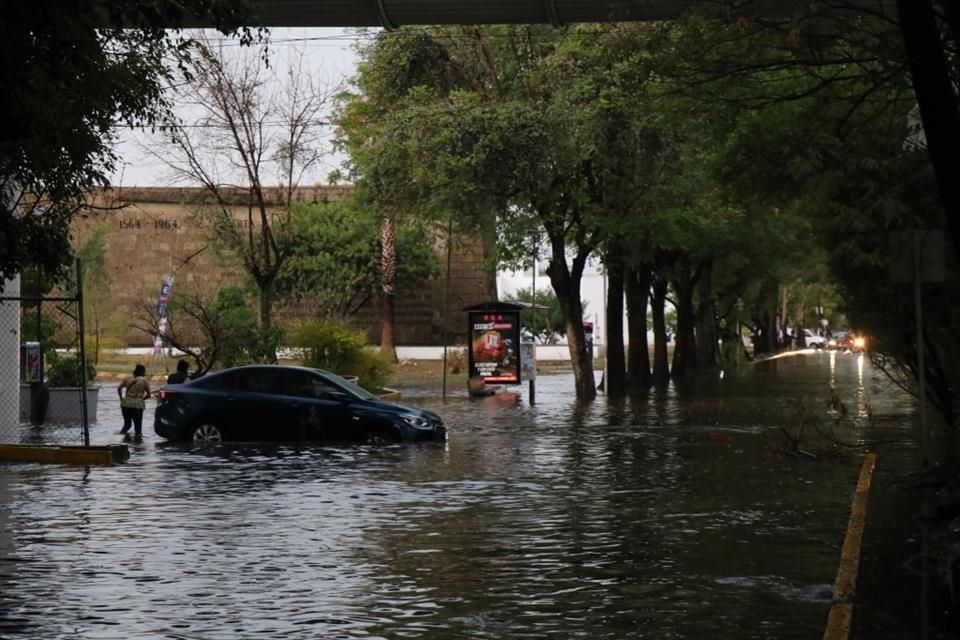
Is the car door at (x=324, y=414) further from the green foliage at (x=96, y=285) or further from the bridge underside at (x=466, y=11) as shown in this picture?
the green foliage at (x=96, y=285)

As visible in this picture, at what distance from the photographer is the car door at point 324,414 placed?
27000 millimetres

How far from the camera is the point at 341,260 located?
79188mm

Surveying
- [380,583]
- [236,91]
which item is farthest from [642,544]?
[236,91]

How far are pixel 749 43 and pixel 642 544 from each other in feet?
20.9

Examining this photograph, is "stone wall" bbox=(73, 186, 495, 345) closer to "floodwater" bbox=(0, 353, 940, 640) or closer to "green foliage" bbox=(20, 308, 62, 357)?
"green foliage" bbox=(20, 308, 62, 357)

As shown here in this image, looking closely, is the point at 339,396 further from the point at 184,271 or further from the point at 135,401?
the point at 184,271

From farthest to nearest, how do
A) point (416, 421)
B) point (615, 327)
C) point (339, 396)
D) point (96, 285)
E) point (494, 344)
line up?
point (96, 285)
point (615, 327)
point (494, 344)
point (339, 396)
point (416, 421)

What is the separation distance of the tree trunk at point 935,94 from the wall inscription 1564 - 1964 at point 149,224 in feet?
224

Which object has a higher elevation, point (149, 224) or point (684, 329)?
point (149, 224)

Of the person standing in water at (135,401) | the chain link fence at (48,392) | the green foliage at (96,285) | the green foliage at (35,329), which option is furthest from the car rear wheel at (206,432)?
the green foliage at (96,285)

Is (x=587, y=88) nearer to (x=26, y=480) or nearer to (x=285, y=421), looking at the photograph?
(x=285, y=421)

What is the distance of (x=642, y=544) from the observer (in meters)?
14.1

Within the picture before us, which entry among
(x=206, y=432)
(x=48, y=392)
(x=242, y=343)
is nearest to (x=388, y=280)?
(x=242, y=343)

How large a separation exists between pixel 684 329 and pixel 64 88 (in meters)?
53.0
